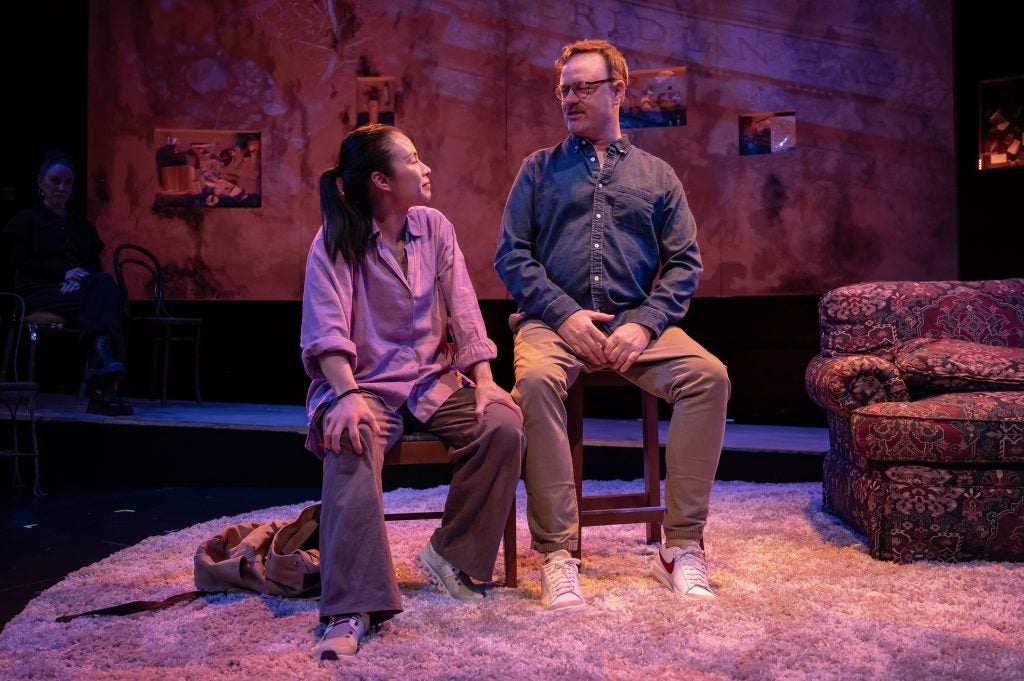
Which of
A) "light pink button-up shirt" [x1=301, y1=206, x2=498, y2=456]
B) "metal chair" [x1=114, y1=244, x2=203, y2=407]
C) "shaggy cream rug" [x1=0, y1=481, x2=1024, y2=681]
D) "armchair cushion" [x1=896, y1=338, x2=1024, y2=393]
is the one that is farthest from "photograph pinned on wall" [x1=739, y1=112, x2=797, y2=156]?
"light pink button-up shirt" [x1=301, y1=206, x2=498, y2=456]

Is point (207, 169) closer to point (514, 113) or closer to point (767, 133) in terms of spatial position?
point (514, 113)

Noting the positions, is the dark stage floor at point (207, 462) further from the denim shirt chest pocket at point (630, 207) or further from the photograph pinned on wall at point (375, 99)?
the photograph pinned on wall at point (375, 99)

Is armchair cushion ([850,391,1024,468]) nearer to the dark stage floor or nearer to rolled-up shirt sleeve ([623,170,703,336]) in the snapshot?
rolled-up shirt sleeve ([623,170,703,336])

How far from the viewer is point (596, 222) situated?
274cm

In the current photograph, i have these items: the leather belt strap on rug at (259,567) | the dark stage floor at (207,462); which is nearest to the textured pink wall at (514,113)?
the dark stage floor at (207,462)

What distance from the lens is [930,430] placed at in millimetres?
2688

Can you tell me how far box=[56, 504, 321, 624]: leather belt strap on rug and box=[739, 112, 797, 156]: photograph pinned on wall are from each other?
13.8 ft

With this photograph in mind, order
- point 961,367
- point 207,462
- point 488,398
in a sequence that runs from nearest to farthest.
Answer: point 488,398 → point 961,367 → point 207,462

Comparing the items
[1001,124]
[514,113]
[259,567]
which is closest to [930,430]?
[259,567]

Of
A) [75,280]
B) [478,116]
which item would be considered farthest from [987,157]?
[75,280]

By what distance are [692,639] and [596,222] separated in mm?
1254

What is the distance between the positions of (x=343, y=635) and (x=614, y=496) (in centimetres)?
117

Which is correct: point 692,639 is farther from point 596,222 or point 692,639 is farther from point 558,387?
point 596,222

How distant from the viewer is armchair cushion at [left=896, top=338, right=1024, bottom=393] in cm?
285
